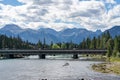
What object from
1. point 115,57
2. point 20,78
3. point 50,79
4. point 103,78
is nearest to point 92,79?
point 103,78

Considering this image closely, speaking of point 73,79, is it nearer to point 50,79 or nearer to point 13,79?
point 50,79

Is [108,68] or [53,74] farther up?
[108,68]

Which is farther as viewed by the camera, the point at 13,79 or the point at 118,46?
the point at 118,46

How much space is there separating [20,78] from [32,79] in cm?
529

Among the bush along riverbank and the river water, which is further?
the bush along riverbank

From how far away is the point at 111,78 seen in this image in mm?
100812

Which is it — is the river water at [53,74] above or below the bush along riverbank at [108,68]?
below

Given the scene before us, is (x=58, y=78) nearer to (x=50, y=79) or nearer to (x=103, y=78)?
(x=50, y=79)

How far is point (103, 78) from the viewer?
332 ft

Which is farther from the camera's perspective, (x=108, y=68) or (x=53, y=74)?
(x=108, y=68)

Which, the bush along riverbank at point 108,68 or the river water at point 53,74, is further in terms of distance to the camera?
the bush along riverbank at point 108,68

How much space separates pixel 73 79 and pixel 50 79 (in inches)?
260

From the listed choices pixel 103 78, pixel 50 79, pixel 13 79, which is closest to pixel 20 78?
pixel 13 79

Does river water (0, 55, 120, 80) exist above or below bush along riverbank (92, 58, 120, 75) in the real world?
below
